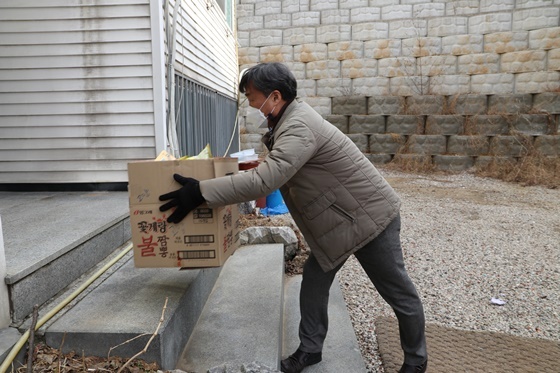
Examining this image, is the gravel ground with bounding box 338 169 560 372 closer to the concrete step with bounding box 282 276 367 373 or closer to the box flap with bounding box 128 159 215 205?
the concrete step with bounding box 282 276 367 373

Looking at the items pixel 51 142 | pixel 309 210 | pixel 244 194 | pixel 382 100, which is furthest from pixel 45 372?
pixel 382 100

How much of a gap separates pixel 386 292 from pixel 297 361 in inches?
25.5

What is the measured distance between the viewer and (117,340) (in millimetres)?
1893

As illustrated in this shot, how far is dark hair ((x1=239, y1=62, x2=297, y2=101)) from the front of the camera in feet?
7.00

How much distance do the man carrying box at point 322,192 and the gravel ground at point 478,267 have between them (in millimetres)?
747

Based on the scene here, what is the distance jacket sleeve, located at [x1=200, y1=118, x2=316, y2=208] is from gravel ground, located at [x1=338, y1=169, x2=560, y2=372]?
4.68 feet

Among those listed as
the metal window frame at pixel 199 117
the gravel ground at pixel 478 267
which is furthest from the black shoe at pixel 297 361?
the metal window frame at pixel 199 117

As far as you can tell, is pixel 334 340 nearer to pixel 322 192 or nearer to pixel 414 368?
pixel 414 368

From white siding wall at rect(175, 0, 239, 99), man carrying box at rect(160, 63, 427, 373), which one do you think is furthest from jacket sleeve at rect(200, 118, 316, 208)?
white siding wall at rect(175, 0, 239, 99)

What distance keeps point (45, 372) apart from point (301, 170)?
1.44 meters

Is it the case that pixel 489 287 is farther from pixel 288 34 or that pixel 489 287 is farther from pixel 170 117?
pixel 288 34

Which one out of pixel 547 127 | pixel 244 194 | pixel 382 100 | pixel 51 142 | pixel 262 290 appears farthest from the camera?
pixel 382 100

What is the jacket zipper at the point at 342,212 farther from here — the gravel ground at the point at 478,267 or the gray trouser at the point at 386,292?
the gravel ground at the point at 478,267

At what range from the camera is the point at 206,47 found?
6.80 m
